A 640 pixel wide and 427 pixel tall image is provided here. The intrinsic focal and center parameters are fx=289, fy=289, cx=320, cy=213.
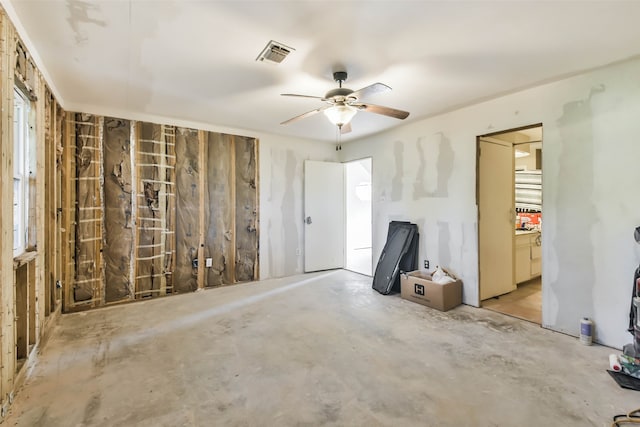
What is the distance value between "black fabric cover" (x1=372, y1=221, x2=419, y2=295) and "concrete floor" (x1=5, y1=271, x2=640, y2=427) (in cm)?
71

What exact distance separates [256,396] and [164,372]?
0.79m

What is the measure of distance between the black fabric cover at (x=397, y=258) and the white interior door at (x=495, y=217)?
88 centimetres

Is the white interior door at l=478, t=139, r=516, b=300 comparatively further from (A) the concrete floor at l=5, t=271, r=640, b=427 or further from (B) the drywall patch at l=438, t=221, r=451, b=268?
(A) the concrete floor at l=5, t=271, r=640, b=427

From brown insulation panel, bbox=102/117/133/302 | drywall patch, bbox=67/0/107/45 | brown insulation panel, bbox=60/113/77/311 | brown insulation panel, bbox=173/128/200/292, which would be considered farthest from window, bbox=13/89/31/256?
brown insulation panel, bbox=173/128/200/292

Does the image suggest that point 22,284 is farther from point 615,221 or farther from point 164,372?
point 615,221

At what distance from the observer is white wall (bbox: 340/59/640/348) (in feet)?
8.00

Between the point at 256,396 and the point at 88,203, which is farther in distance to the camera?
the point at 88,203

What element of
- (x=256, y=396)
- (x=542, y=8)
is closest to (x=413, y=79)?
(x=542, y=8)

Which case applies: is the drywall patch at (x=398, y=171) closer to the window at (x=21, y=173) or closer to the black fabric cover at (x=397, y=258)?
the black fabric cover at (x=397, y=258)

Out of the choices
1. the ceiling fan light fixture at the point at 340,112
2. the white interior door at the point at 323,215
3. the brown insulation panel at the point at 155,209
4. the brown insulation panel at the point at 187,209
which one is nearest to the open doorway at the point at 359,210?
the white interior door at the point at 323,215

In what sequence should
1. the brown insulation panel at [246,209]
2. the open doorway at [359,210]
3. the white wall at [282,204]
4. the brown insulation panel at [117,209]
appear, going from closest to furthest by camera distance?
the brown insulation panel at [117,209] → the brown insulation panel at [246,209] → the white wall at [282,204] → the open doorway at [359,210]

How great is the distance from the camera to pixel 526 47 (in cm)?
221

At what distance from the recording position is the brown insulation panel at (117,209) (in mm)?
3619

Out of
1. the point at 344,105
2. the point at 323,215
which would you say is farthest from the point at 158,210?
the point at 344,105
